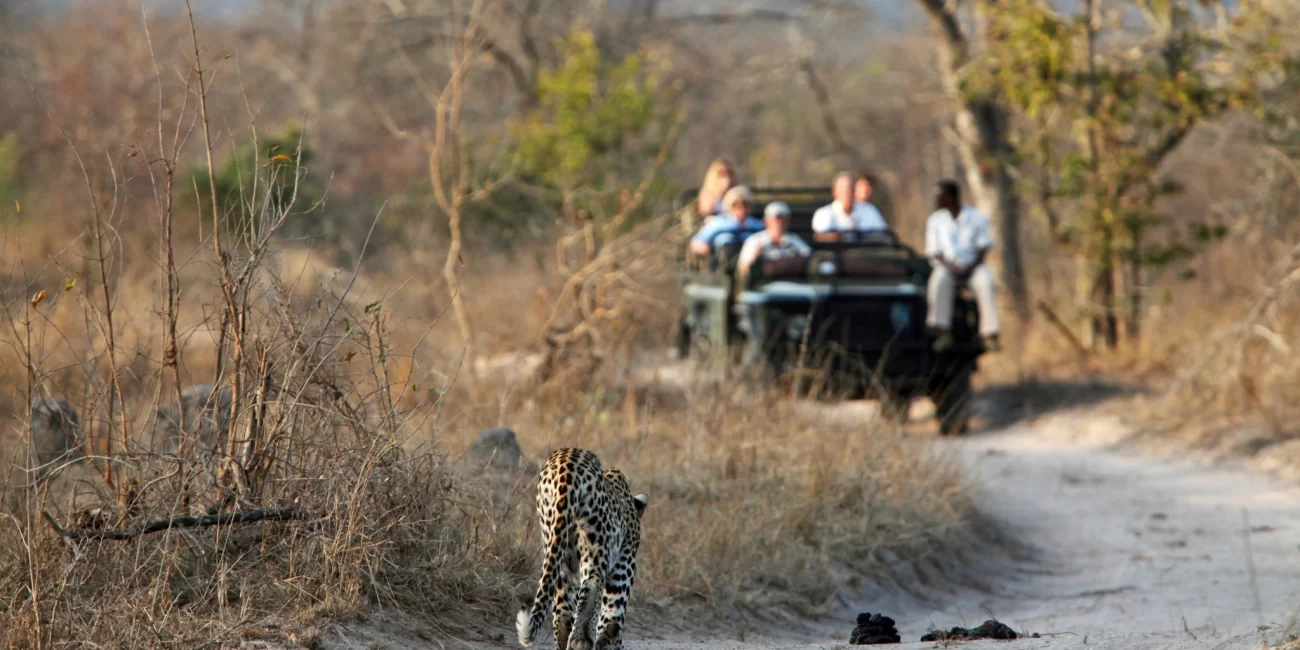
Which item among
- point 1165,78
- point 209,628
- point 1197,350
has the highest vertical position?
point 1165,78

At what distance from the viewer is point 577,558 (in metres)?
5.02

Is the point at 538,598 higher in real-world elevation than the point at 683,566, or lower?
higher

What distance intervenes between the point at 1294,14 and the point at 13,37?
23284 millimetres

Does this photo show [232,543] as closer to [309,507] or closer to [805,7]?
[309,507]

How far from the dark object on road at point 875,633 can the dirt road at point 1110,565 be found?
10 centimetres

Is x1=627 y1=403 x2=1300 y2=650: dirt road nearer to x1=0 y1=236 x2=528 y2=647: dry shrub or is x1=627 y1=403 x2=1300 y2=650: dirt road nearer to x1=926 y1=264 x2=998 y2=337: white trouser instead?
x1=0 y1=236 x2=528 y2=647: dry shrub

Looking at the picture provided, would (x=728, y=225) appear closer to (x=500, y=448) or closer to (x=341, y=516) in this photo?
(x=500, y=448)

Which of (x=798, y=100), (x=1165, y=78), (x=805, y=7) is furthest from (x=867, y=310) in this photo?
(x=798, y=100)

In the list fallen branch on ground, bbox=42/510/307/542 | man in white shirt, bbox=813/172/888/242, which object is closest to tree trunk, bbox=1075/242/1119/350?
man in white shirt, bbox=813/172/888/242

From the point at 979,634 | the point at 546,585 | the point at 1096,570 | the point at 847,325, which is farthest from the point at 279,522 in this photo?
the point at 847,325

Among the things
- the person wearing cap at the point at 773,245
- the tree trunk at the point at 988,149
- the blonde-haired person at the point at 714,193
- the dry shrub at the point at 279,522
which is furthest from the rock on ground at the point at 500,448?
the tree trunk at the point at 988,149

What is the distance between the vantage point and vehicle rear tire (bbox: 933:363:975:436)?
12.3m

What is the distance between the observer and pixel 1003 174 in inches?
619

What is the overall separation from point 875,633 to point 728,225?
734 centimetres
